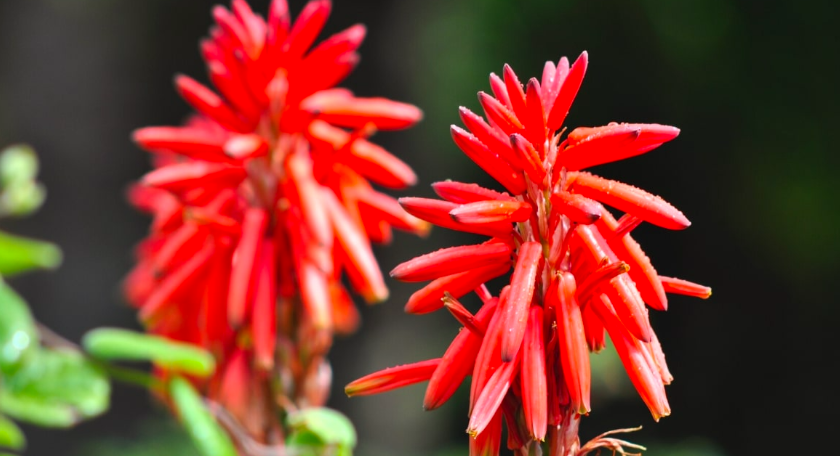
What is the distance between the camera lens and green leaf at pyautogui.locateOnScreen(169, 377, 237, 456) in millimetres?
1378

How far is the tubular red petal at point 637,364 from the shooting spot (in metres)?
0.88

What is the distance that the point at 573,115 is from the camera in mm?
3848

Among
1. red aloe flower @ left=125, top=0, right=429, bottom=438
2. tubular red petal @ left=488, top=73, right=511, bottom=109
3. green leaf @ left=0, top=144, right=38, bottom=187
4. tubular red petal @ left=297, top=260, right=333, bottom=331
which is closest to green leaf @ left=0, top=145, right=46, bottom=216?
green leaf @ left=0, top=144, right=38, bottom=187

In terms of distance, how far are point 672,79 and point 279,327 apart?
8.40 ft

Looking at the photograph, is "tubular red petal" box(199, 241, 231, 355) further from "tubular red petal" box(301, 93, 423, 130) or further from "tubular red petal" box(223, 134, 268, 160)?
"tubular red petal" box(301, 93, 423, 130)

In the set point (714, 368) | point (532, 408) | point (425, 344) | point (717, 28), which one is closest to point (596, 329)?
point (532, 408)

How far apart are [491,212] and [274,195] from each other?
2.79 feet

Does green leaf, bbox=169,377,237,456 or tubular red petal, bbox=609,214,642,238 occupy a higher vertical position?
tubular red petal, bbox=609,214,642,238

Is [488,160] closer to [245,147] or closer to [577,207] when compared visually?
[577,207]

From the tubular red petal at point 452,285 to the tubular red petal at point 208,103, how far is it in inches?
32.1

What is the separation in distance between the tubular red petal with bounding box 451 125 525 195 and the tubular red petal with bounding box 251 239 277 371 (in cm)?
71

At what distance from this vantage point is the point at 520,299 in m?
0.87

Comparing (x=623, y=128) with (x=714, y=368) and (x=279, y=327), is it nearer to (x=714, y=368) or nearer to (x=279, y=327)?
(x=279, y=327)

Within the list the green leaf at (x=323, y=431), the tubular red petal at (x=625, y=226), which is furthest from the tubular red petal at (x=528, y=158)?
the green leaf at (x=323, y=431)
